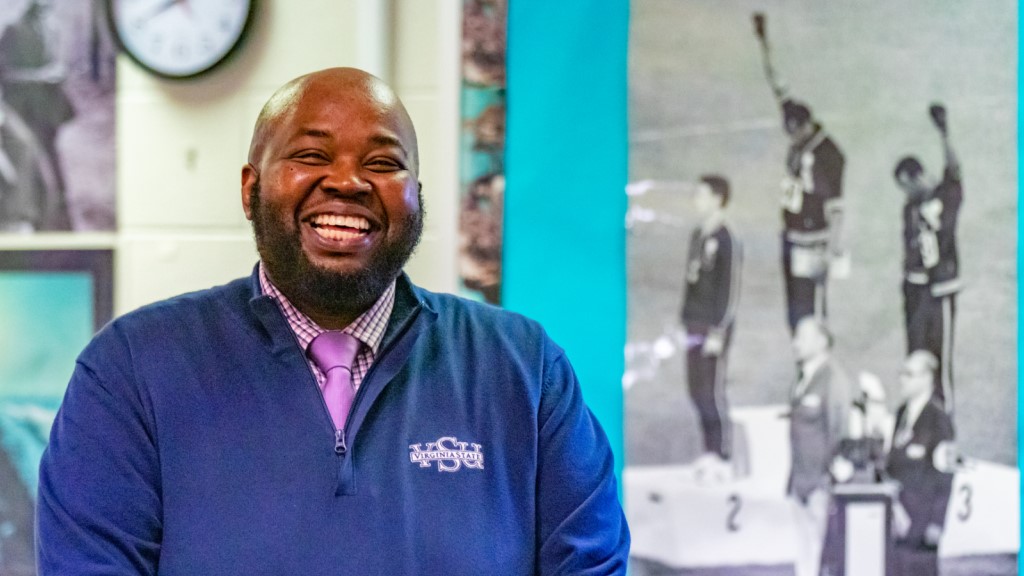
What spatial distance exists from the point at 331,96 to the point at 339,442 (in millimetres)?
469

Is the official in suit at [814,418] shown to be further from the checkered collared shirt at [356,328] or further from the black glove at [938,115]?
the checkered collared shirt at [356,328]

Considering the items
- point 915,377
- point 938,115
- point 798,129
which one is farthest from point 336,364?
point 938,115

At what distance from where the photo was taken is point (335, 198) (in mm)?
1304

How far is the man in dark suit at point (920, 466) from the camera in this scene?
1995 millimetres

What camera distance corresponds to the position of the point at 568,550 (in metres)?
1.26

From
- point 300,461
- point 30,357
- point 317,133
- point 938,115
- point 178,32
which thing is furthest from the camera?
point 30,357

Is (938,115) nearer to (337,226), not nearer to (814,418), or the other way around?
(814,418)

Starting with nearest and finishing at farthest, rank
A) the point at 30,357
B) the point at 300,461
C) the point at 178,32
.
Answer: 1. the point at 300,461
2. the point at 178,32
3. the point at 30,357

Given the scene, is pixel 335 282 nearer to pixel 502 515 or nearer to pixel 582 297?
pixel 502 515

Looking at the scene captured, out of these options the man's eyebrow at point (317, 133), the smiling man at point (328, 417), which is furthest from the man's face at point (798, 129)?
the man's eyebrow at point (317, 133)

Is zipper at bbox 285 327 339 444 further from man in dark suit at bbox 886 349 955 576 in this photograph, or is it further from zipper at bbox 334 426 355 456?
man in dark suit at bbox 886 349 955 576

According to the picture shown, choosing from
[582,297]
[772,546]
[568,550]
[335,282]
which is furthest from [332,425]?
[772,546]

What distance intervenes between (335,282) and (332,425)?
0.66 ft

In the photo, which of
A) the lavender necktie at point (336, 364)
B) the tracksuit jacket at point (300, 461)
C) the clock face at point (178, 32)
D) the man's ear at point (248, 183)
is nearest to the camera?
the tracksuit jacket at point (300, 461)
